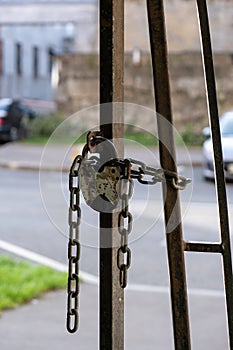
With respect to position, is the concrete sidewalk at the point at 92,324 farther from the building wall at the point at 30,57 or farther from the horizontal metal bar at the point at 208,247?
the building wall at the point at 30,57

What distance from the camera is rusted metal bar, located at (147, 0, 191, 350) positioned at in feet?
4.08

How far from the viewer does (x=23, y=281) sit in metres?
4.23

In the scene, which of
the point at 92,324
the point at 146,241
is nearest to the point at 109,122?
the point at 92,324

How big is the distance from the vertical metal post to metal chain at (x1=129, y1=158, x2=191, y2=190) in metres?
0.06

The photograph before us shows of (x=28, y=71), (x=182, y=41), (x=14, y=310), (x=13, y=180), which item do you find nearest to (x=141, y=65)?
(x=182, y=41)

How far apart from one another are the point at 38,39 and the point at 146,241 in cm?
1401

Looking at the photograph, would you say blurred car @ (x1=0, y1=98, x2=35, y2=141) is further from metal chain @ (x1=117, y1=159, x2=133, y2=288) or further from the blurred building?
metal chain @ (x1=117, y1=159, x2=133, y2=288)

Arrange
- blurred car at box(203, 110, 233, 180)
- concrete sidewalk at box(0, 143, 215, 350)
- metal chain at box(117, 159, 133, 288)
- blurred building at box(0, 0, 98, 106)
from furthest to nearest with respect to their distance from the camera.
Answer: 1. blurred building at box(0, 0, 98, 106)
2. blurred car at box(203, 110, 233, 180)
3. concrete sidewalk at box(0, 143, 215, 350)
4. metal chain at box(117, 159, 133, 288)

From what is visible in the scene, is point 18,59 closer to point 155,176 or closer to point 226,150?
point 226,150

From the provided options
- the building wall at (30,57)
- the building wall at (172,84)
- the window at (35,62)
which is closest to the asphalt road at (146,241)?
the building wall at (172,84)

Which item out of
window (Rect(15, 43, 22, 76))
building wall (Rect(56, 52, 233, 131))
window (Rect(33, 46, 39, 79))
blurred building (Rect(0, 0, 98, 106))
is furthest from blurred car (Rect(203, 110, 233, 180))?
window (Rect(33, 46, 39, 79))

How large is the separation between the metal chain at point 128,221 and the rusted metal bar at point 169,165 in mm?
90

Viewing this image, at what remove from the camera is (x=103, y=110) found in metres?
1.20

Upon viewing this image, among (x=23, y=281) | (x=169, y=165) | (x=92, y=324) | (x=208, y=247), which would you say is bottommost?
(x=208, y=247)
